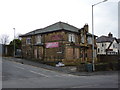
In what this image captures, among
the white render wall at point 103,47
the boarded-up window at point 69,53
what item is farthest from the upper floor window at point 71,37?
the white render wall at point 103,47

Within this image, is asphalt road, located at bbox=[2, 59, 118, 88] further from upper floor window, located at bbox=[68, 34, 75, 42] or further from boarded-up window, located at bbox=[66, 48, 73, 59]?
upper floor window, located at bbox=[68, 34, 75, 42]

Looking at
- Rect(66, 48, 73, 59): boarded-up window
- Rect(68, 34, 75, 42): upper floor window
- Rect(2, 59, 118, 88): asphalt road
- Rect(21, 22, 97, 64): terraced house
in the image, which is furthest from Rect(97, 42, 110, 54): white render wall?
Rect(2, 59, 118, 88): asphalt road

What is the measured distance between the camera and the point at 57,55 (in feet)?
124

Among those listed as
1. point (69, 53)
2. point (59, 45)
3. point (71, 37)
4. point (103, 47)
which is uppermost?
point (71, 37)

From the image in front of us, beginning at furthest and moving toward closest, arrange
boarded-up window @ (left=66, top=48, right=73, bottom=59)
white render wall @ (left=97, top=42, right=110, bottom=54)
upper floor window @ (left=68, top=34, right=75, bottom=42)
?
white render wall @ (left=97, top=42, right=110, bottom=54), upper floor window @ (left=68, top=34, right=75, bottom=42), boarded-up window @ (left=66, top=48, right=73, bottom=59)

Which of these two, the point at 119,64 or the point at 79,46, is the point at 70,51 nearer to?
the point at 79,46

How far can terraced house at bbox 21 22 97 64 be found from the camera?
1471 inches

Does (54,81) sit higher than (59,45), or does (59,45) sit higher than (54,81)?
(59,45)

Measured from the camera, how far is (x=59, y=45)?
37.5 metres

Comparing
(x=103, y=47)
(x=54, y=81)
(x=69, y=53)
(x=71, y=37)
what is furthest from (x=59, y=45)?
(x=103, y=47)

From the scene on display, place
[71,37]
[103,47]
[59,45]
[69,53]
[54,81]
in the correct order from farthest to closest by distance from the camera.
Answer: [103,47]
[71,37]
[69,53]
[59,45]
[54,81]

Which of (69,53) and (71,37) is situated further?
(71,37)

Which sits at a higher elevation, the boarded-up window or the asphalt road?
the boarded-up window

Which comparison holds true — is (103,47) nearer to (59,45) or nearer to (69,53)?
(69,53)
